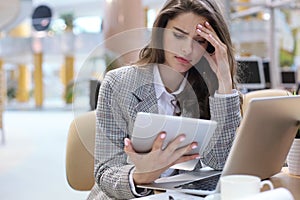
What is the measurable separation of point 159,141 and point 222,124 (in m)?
0.44

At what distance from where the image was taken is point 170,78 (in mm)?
1493

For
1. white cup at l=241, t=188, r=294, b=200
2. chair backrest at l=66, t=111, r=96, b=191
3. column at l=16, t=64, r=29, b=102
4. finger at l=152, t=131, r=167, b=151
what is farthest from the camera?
column at l=16, t=64, r=29, b=102

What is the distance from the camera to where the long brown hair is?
1416mm

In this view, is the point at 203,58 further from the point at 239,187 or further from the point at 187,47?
the point at 239,187

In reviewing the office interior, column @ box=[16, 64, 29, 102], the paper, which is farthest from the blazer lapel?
column @ box=[16, 64, 29, 102]

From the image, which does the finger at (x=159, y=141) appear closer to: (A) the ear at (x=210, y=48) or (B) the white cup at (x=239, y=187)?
(B) the white cup at (x=239, y=187)

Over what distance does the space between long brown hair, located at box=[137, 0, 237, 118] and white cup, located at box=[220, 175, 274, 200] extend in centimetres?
61

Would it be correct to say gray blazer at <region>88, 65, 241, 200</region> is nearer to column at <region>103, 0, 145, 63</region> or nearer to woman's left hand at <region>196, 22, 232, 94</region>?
woman's left hand at <region>196, 22, 232, 94</region>

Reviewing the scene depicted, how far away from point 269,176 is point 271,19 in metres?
5.66

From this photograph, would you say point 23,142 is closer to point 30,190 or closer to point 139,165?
point 30,190

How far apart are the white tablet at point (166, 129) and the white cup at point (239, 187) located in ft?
0.69

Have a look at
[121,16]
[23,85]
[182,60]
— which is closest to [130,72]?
[182,60]

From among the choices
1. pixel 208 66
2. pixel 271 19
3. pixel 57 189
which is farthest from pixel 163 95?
pixel 271 19

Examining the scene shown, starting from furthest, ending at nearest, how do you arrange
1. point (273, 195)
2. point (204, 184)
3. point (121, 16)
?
point (121, 16), point (204, 184), point (273, 195)
